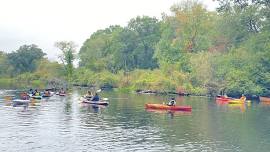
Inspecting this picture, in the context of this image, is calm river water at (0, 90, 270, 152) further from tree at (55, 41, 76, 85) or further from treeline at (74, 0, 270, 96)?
tree at (55, 41, 76, 85)

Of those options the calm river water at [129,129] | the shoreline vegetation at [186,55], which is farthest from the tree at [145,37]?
the calm river water at [129,129]

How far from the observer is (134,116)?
51750 millimetres

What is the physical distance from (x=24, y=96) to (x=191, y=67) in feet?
138

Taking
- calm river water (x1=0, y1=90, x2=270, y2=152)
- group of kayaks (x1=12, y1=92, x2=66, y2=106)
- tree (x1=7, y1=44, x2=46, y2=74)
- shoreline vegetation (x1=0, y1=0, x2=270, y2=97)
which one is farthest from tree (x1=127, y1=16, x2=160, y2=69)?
calm river water (x1=0, y1=90, x2=270, y2=152)

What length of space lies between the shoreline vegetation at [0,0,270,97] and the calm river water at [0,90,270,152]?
26414 mm

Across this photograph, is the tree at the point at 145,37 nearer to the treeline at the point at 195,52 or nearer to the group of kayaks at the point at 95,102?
the treeline at the point at 195,52

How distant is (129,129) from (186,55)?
62.6 meters

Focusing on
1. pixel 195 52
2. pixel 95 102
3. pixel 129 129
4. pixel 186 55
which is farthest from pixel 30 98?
pixel 195 52

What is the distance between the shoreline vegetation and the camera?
85.1 m

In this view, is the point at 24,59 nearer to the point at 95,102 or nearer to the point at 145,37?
the point at 145,37

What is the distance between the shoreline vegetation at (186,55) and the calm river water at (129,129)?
26.4 m

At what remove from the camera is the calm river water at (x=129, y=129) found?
33.7 meters

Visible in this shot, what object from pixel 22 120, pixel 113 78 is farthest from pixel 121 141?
pixel 113 78

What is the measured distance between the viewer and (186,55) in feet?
336
